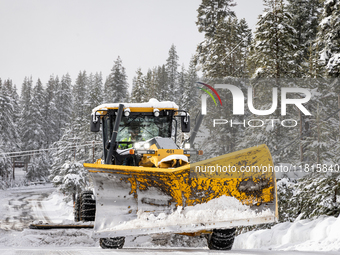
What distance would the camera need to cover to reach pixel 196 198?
5.01 metres

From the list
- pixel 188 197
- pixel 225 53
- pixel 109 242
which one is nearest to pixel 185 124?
pixel 188 197

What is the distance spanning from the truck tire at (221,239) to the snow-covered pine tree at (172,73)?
2194 inches

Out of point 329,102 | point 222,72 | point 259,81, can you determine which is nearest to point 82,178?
point 222,72

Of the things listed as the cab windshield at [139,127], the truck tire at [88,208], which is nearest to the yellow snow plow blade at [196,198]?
the cab windshield at [139,127]

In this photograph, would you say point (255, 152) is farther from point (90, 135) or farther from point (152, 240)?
point (90, 135)

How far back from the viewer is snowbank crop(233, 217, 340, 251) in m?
5.71

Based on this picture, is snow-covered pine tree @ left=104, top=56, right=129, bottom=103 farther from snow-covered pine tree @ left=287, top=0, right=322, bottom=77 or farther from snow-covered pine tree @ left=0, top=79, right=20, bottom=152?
snow-covered pine tree @ left=287, top=0, right=322, bottom=77

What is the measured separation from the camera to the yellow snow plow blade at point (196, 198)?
4.93 m

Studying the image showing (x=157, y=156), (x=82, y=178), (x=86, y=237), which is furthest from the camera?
(x=82, y=178)

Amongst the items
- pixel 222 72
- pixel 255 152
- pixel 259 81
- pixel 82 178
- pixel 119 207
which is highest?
pixel 222 72

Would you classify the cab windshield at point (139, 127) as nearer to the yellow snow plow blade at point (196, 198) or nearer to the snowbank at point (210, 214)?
the yellow snow plow blade at point (196, 198)

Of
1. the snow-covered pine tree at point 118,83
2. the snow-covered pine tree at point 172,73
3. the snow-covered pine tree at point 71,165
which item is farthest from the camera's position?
the snow-covered pine tree at point 172,73

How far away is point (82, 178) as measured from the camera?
2672 centimetres

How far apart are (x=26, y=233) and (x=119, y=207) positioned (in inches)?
122
